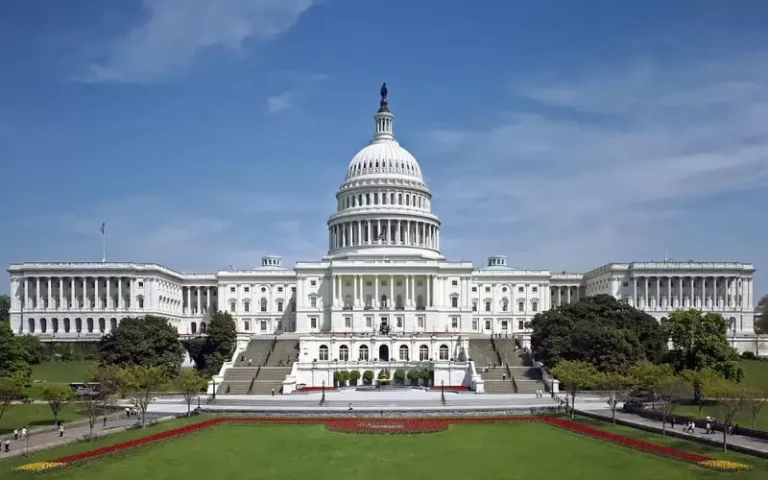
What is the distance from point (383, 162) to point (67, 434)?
96859mm

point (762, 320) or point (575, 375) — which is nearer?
point (575, 375)

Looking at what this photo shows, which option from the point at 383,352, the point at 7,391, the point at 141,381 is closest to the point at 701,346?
the point at 383,352

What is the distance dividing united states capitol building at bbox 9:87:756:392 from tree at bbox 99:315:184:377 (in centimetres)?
2719

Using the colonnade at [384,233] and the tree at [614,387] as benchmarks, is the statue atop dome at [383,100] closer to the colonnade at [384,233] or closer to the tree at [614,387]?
the colonnade at [384,233]

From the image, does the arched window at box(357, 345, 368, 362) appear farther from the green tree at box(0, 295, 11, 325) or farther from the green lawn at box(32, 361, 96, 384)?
the green tree at box(0, 295, 11, 325)

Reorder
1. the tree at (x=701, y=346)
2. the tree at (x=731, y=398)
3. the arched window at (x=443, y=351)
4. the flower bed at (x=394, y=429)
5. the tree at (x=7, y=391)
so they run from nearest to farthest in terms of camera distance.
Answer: the flower bed at (x=394, y=429), the tree at (x=731, y=398), the tree at (x=7, y=391), the tree at (x=701, y=346), the arched window at (x=443, y=351)

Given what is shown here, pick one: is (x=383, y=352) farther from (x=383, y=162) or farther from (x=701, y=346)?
(x=383, y=162)

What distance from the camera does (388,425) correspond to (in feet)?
185

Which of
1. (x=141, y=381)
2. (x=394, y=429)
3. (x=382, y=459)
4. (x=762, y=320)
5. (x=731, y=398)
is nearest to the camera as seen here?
(x=382, y=459)

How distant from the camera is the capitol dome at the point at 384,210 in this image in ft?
451

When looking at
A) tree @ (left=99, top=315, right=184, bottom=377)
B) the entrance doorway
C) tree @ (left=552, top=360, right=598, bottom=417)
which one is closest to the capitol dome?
the entrance doorway

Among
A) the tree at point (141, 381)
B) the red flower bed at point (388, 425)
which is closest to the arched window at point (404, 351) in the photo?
the tree at point (141, 381)

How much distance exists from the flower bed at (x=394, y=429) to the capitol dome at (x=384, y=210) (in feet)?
239

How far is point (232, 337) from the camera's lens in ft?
331
